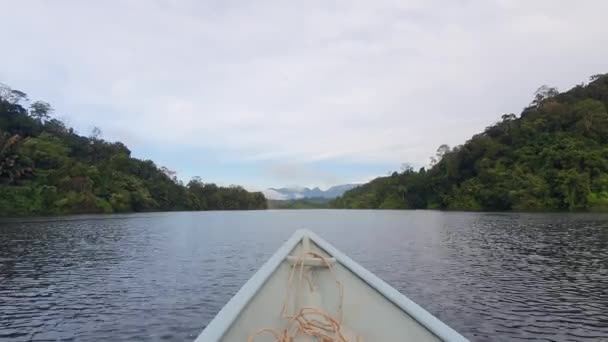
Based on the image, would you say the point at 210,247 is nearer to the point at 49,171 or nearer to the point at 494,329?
the point at 494,329

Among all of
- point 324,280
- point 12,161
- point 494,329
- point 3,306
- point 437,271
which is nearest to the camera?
point 324,280

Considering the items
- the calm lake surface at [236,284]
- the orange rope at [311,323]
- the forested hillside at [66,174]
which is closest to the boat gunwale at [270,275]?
the orange rope at [311,323]

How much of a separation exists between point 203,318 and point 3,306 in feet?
20.1

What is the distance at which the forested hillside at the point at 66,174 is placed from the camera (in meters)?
68.1

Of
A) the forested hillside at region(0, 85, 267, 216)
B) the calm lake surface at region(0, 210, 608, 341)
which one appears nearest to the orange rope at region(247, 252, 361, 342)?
the calm lake surface at region(0, 210, 608, 341)

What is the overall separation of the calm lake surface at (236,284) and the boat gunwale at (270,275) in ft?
18.9

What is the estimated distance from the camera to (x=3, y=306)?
12.1 m

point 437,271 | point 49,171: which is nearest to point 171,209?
point 49,171

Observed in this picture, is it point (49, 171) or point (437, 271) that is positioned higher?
point (49, 171)

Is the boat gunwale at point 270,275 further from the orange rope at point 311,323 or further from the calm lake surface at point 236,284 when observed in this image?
the calm lake surface at point 236,284

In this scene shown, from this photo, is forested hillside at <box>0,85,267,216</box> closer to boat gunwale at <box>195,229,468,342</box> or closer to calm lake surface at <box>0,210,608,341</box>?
calm lake surface at <box>0,210,608,341</box>

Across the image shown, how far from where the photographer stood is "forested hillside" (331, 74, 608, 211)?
69.2m

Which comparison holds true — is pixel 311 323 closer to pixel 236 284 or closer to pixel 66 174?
pixel 236 284

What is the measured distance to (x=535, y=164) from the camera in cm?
7781
